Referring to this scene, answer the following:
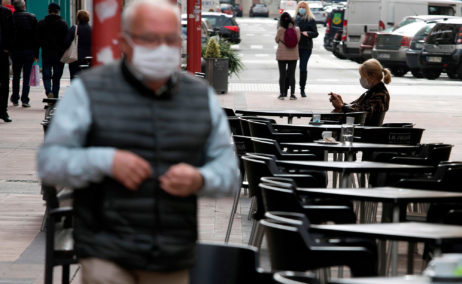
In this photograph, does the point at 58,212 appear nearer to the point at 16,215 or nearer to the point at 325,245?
the point at 325,245

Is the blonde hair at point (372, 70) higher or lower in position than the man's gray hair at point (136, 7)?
lower

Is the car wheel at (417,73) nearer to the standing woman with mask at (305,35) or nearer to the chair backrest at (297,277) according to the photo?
the standing woman with mask at (305,35)

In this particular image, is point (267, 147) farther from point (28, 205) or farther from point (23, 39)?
point (23, 39)

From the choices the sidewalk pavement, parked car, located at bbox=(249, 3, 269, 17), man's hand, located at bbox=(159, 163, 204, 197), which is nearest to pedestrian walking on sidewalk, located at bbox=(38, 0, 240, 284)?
man's hand, located at bbox=(159, 163, 204, 197)

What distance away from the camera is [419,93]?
25.4 m

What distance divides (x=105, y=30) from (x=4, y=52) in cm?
1104

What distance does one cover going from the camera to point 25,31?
18672 millimetres

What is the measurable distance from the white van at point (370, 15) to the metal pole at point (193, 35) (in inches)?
735

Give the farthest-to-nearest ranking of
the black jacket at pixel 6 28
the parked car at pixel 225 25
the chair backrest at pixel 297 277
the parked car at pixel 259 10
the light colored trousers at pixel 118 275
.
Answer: the parked car at pixel 259 10 < the parked car at pixel 225 25 < the black jacket at pixel 6 28 < the chair backrest at pixel 297 277 < the light colored trousers at pixel 118 275

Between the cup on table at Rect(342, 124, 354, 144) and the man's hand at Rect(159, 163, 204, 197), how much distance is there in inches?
225

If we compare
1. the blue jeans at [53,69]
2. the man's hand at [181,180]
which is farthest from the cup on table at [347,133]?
the blue jeans at [53,69]

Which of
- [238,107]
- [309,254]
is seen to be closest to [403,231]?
[309,254]

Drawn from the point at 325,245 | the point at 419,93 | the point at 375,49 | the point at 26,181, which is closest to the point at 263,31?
the point at 375,49

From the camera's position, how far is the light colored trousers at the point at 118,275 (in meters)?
3.66
